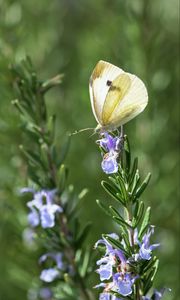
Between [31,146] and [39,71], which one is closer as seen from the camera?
[31,146]

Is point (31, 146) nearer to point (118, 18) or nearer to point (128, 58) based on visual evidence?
point (128, 58)

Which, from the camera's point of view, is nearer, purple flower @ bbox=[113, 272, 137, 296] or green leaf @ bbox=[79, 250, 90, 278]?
purple flower @ bbox=[113, 272, 137, 296]

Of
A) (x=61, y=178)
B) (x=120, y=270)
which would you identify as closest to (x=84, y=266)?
(x=61, y=178)

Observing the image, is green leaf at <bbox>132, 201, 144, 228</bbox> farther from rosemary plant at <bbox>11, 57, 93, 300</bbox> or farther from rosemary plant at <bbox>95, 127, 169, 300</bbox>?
rosemary plant at <bbox>11, 57, 93, 300</bbox>

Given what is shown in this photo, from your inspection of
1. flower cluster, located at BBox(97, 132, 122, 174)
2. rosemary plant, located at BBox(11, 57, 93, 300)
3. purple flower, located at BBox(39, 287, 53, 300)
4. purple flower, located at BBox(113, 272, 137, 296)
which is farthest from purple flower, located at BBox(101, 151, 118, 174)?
purple flower, located at BBox(39, 287, 53, 300)

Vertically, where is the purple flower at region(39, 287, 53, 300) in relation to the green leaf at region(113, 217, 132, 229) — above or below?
above

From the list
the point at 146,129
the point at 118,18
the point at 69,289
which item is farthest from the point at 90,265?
the point at 118,18
